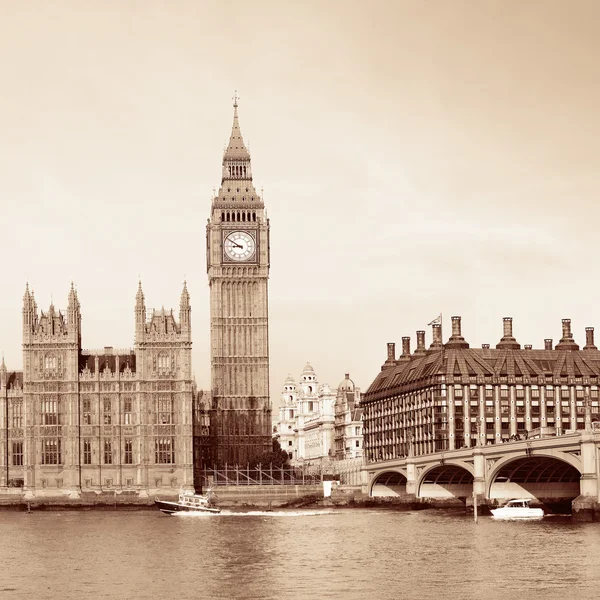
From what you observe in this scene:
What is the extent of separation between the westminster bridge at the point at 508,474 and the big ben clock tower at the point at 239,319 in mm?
15749

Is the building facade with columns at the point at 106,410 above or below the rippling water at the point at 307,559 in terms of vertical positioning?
above

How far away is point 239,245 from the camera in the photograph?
174875 mm

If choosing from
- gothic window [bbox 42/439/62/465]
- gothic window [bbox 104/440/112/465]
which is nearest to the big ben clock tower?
gothic window [bbox 104/440/112/465]

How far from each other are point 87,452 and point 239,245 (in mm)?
30478

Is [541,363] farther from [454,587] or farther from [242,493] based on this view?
[454,587]

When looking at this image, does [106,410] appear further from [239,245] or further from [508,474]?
[508,474]

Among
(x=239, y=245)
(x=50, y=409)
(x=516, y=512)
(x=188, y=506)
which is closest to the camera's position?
(x=516, y=512)

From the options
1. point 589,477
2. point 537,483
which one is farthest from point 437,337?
point 589,477

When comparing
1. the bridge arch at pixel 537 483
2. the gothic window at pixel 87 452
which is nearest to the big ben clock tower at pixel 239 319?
the gothic window at pixel 87 452

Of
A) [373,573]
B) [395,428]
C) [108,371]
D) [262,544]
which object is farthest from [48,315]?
[373,573]

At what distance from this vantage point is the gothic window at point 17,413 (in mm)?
161500

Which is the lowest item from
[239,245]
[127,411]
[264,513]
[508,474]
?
[264,513]

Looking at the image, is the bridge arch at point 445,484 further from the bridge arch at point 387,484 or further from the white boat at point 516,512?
the white boat at point 516,512

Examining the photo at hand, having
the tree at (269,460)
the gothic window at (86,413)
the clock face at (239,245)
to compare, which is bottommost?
the tree at (269,460)
